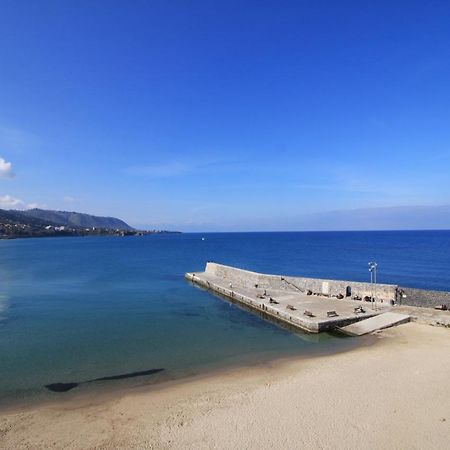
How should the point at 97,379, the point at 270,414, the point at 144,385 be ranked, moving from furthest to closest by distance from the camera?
the point at 97,379 → the point at 144,385 → the point at 270,414

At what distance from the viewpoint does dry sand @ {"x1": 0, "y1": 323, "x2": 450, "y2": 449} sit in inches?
486

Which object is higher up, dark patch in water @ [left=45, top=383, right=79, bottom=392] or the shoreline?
the shoreline

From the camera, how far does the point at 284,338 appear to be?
25.2m

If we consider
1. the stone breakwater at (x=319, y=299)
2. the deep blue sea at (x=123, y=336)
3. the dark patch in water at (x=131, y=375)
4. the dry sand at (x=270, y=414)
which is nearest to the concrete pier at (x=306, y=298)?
the stone breakwater at (x=319, y=299)

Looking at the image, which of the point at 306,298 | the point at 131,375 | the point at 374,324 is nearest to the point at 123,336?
the point at 131,375

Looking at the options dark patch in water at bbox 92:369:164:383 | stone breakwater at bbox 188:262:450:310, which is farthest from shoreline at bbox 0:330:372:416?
stone breakwater at bbox 188:262:450:310

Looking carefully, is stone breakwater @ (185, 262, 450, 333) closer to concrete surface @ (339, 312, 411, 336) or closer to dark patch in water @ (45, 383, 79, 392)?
concrete surface @ (339, 312, 411, 336)

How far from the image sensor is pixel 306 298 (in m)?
34.5

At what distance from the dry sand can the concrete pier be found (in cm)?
800

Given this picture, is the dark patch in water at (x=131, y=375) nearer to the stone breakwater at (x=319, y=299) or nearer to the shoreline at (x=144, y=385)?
the shoreline at (x=144, y=385)

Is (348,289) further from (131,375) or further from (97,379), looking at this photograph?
(97,379)

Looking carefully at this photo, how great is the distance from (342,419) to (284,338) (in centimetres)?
1171

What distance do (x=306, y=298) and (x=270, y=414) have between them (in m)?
21.3

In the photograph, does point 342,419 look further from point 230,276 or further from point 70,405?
point 230,276
